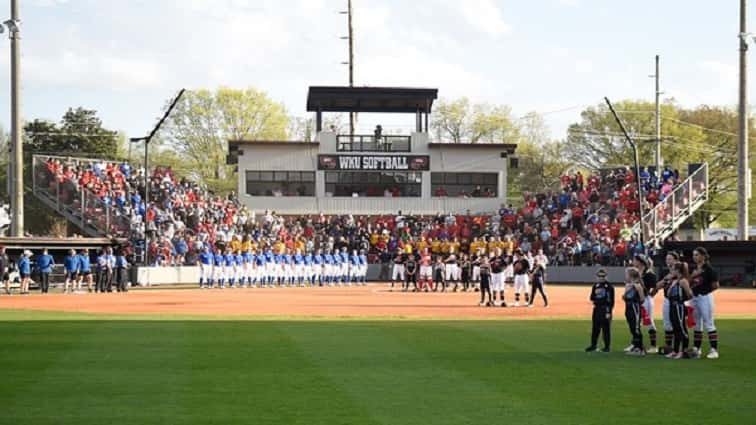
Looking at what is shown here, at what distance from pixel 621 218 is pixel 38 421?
144 feet

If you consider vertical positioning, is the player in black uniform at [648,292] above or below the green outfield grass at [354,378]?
above

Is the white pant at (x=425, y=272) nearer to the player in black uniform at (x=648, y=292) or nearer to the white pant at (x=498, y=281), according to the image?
the white pant at (x=498, y=281)

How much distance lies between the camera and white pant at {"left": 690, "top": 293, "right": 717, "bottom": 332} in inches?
715

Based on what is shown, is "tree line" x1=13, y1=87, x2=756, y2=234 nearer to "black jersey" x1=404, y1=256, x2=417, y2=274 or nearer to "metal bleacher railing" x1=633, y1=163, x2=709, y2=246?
"metal bleacher railing" x1=633, y1=163, x2=709, y2=246

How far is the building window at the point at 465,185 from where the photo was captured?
61969 mm

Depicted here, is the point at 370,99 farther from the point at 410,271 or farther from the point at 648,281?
the point at 648,281

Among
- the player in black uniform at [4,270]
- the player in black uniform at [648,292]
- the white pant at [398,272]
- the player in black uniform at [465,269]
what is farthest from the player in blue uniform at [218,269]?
the player in black uniform at [648,292]

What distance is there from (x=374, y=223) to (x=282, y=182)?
5.76 m

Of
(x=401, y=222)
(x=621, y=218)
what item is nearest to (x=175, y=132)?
(x=401, y=222)

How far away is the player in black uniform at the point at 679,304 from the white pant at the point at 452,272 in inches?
1133

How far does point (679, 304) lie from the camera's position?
1845cm

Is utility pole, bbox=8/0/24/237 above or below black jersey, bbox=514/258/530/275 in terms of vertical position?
above

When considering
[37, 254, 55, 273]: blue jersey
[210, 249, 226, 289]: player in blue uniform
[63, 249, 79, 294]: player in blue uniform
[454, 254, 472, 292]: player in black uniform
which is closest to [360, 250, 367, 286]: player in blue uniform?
[210, 249, 226, 289]: player in blue uniform

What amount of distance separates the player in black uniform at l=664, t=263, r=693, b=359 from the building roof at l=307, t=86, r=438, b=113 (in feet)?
139
